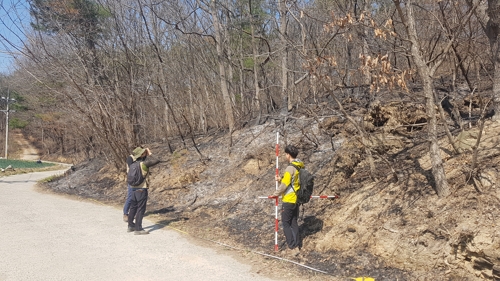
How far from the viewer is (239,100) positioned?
1997 cm

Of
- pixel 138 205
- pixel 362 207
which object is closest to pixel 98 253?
pixel 138 205

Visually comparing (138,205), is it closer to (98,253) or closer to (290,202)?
(98,253)

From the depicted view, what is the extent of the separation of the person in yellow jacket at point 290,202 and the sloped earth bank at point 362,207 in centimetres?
22

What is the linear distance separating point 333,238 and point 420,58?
320 centimetres

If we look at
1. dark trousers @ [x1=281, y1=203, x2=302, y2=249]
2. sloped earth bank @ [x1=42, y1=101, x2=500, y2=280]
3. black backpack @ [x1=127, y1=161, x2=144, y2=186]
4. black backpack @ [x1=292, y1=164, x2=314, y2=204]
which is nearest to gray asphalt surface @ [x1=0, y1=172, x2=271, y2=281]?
sloped earth bank @ [x1=42, y1=101, x2=500, y2=280]

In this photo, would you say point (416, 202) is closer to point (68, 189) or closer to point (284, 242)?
point (284, 242)

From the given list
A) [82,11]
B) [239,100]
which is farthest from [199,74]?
[82,11]

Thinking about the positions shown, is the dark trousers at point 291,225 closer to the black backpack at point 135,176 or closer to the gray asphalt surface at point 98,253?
the gray asphalt surface at point 98,253

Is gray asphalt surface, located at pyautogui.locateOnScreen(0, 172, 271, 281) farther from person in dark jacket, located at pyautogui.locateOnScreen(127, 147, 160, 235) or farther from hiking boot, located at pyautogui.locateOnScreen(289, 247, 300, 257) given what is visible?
hiking boot, located at pyautogui.locateOnScreen(289, 247, 300, 257)

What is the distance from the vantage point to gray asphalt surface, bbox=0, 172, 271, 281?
20.0 feet

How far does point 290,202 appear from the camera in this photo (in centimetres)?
693

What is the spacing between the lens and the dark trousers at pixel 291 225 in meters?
6.99

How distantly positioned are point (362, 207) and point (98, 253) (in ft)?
15.1

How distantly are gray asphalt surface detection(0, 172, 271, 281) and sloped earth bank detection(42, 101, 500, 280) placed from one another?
75 cm
